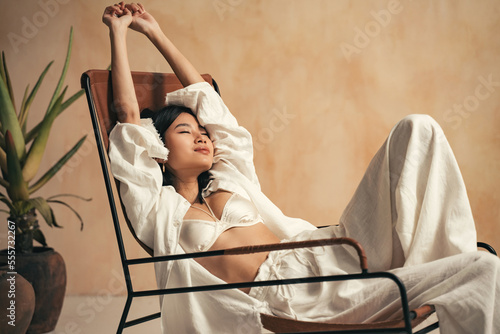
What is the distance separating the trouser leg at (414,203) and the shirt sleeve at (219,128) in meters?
0.69

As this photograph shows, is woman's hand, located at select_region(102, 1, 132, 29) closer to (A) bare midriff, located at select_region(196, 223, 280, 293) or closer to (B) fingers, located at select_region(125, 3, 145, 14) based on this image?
(B) fingers, located at select_region(125, 3, 145, 14)

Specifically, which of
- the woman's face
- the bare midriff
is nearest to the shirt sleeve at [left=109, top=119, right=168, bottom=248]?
the woman's face

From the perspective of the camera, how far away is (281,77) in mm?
4023

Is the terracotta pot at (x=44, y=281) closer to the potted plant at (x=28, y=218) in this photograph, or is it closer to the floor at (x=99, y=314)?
the potted plant at (x=28, y=218)

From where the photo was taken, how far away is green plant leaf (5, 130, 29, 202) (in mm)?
2994

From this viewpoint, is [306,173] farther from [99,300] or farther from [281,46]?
[99,300]

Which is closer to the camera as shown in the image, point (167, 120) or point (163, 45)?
point (167, 120)

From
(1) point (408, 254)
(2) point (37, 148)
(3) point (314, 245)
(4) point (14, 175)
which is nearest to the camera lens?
(3) point (314, 245)

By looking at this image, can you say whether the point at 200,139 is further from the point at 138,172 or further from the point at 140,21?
the point at 140,21

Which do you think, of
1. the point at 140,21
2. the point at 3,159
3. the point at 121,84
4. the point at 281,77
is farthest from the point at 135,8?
the point at 281,77

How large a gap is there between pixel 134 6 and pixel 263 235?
3.70 feet

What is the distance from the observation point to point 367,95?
398 centimetres

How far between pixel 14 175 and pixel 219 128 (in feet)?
4.49

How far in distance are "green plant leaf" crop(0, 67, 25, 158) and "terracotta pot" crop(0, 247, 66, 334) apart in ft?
1.95
